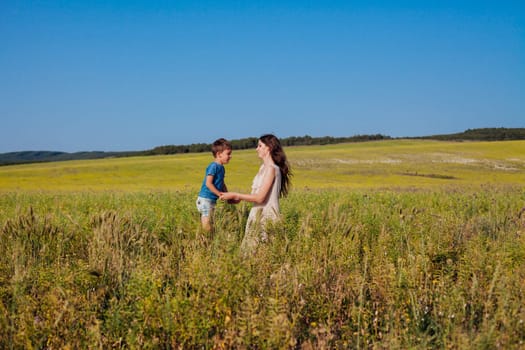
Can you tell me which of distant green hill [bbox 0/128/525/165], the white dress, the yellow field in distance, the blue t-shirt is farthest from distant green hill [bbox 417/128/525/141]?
the white dress

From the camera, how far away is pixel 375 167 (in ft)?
145

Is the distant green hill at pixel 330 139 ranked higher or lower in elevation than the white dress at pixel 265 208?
higher

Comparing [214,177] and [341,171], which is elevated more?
[214,177]

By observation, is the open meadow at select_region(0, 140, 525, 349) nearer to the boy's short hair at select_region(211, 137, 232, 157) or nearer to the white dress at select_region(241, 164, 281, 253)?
the white dress at select_region(241, 164, 281, 253)

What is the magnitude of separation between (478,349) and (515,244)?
3.03 metres

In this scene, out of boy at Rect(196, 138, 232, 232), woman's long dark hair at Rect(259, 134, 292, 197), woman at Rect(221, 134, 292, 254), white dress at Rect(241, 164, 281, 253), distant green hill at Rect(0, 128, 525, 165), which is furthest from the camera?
distant green hill at Rect(0, 128, 525, 165)

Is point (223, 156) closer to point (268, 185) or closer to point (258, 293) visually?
point (268, 185)

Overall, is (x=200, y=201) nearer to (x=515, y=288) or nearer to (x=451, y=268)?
(x=451, y=268)

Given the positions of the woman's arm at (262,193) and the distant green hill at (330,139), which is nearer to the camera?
the woman's arm at (262,193)

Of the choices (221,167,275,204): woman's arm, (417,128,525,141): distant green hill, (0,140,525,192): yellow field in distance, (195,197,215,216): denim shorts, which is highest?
(417,128,525,141): distant green hill

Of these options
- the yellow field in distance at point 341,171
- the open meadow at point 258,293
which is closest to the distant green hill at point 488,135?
the yellow field in distance at point 341,171

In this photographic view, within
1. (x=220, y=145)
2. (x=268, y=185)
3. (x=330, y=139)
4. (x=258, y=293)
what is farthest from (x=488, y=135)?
(x=258, y=293)

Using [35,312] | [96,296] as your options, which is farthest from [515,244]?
[35,312]

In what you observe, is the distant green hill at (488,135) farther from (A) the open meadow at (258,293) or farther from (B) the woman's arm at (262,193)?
(A) the open meadow at (258,293)
